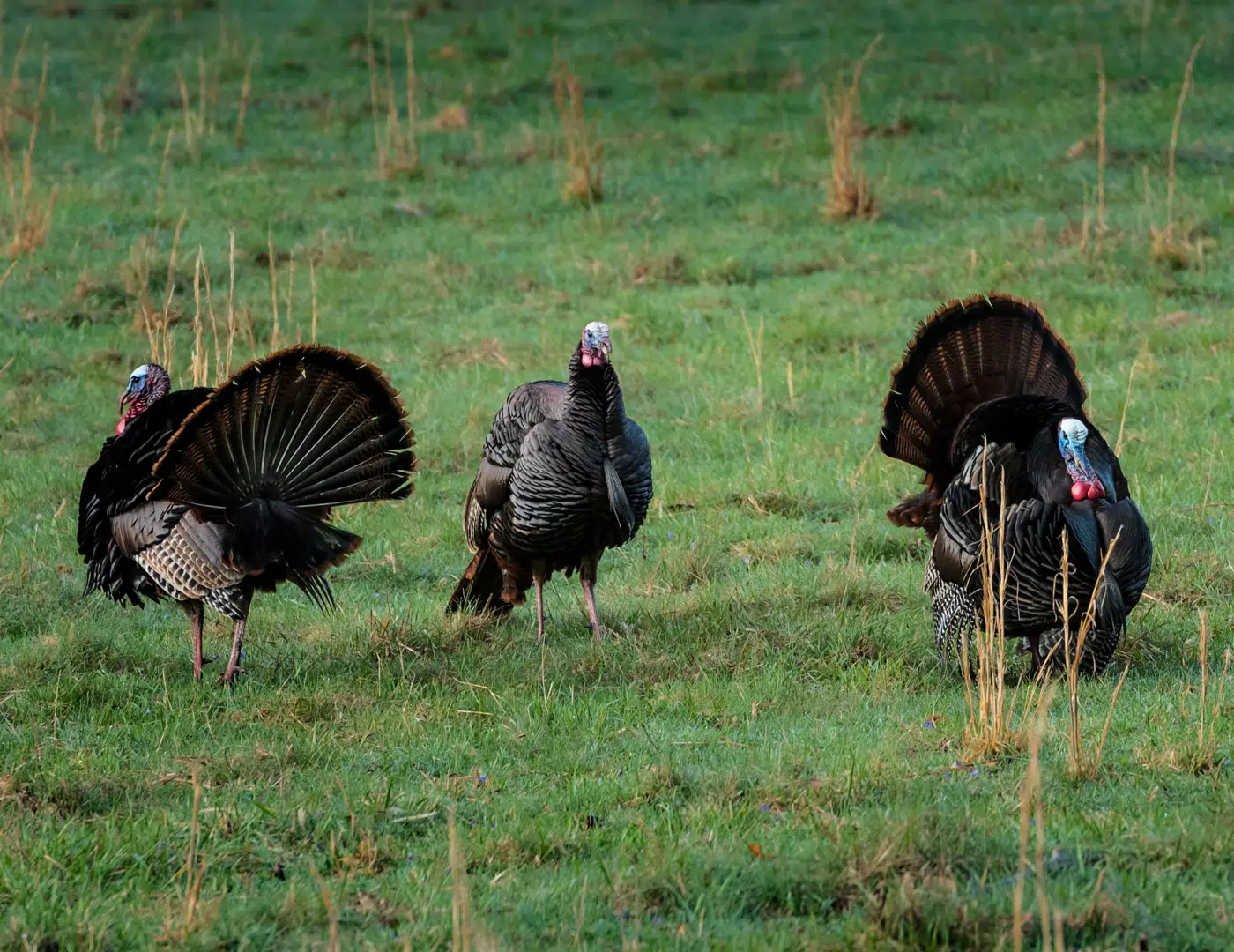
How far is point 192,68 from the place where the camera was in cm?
1752

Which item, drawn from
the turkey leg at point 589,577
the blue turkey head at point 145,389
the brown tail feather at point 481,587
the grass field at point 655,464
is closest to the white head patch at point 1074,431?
the grass field at point 655,464

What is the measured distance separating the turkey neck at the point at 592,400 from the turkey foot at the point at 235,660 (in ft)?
5.21

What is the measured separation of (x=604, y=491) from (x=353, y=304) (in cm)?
573

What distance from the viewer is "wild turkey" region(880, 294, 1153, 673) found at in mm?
5707

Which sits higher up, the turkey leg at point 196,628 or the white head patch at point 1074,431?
the white head patch at point 1074,431

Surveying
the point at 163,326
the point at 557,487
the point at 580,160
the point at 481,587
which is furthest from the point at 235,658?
the point at 580,160

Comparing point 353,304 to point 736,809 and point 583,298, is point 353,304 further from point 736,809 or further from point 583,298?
point 736,809

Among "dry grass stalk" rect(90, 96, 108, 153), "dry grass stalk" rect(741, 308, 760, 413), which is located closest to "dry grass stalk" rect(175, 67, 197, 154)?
"dry grass stalk" rect(90, 96, 108, 153)

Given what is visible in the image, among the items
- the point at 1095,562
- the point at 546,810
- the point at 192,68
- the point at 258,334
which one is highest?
the point at 192,68

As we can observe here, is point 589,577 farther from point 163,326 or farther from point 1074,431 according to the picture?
point 163,326

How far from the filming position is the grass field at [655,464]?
4.07 metres

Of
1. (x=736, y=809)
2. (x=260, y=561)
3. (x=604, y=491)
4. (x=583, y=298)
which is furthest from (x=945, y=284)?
(x=736, y=809)

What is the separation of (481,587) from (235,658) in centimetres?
127

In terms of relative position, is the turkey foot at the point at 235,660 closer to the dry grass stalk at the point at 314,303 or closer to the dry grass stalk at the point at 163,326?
the dry grass stalk at the point at 314,303
